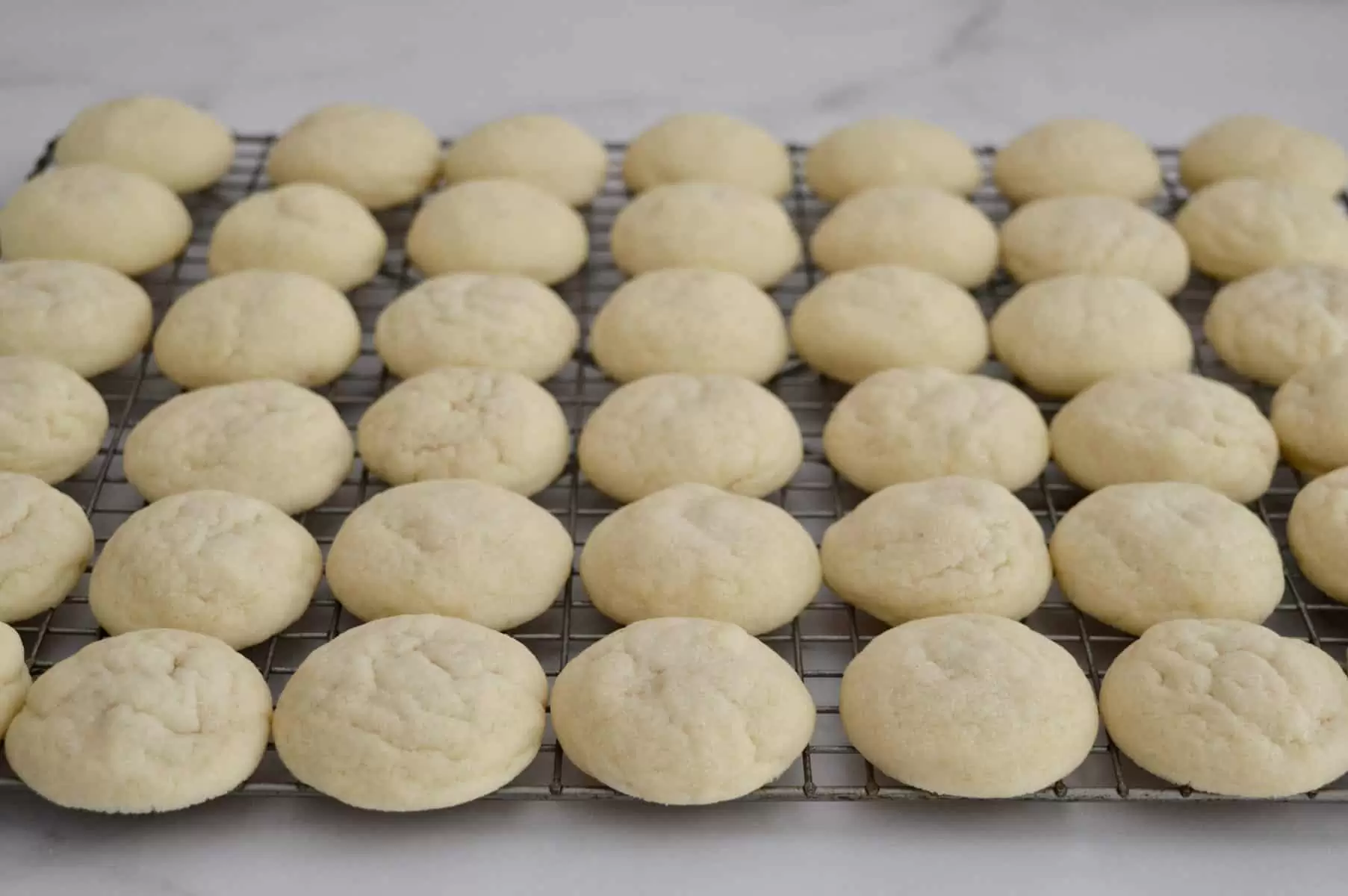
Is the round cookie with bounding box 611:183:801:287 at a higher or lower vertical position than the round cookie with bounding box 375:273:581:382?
higher

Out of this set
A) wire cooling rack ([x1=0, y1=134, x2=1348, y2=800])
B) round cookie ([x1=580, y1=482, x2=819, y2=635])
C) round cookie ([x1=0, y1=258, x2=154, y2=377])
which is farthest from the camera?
round cookie ([x1=0, y1=258, x2=154, y2=377])

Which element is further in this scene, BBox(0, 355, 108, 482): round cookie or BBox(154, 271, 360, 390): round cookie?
BBox(154, 271, 360, 390): round cookie

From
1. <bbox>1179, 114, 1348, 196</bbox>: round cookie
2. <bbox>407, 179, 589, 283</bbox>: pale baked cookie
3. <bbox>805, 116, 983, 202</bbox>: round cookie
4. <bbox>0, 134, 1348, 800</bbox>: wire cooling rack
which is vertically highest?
<bbox>1179, 114, 1348, 196</bbox>: round cookie

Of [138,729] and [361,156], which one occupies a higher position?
[361,156]

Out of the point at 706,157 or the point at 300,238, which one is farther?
the point at 706,157

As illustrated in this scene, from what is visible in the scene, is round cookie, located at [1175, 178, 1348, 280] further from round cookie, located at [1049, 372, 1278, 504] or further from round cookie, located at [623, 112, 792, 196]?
round cookie, located at [623, 112, 792, 196]

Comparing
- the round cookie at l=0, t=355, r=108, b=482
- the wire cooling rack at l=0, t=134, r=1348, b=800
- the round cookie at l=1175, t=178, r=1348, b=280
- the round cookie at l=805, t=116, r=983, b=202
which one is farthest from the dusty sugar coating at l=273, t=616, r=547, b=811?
the round cookie at l=1175, t=178, r=1348, b=280

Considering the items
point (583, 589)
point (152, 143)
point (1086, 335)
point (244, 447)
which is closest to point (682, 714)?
point (583, 589)

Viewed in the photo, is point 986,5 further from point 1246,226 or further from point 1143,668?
point 1143,668

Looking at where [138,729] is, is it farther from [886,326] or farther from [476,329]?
[886,326]
